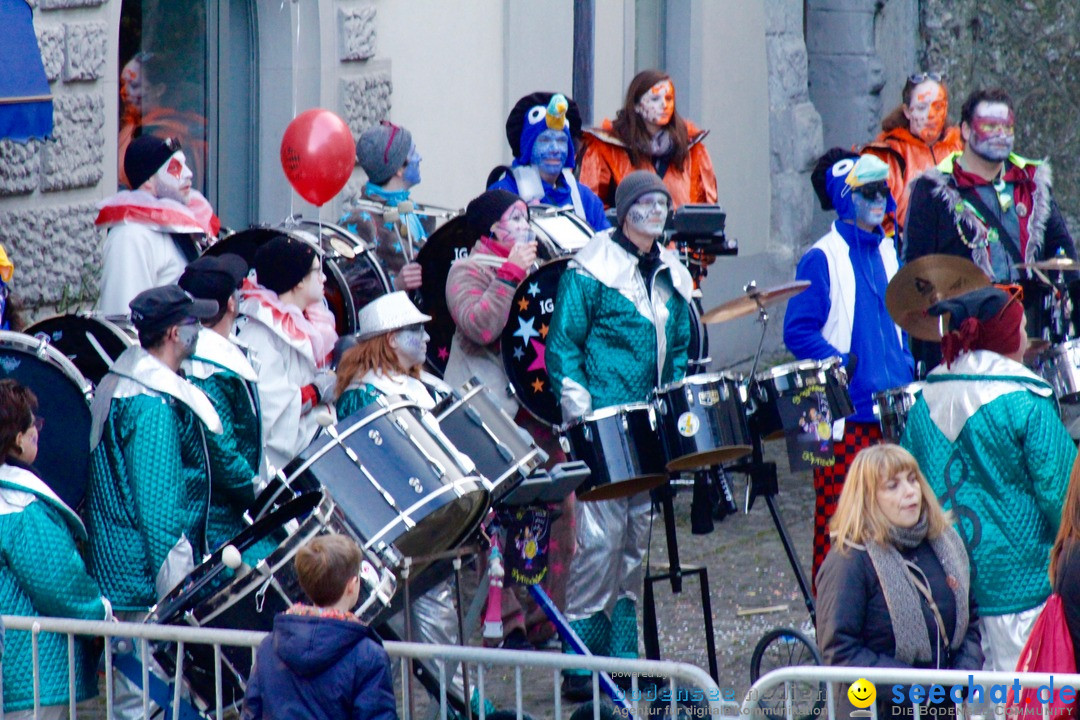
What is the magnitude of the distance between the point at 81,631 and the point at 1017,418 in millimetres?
2637

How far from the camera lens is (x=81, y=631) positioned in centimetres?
449

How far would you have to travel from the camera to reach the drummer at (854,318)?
22.7 ft

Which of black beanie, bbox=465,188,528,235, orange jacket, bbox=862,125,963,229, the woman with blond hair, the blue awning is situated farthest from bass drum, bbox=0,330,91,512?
orange jacket, bbox=862,125,963,229

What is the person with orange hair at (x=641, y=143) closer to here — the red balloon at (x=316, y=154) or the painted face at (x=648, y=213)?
the red balloon at (x=316, y=154)

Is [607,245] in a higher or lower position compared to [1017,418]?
higher

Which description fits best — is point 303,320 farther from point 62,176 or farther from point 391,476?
point 62,176

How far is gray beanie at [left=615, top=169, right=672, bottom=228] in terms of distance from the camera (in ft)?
20.5

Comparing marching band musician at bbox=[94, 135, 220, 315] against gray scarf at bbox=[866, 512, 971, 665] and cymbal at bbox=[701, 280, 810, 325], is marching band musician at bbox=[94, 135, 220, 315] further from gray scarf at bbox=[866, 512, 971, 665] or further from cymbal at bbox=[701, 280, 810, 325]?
gray scarf at bbox=[866, 512, 971, 665]

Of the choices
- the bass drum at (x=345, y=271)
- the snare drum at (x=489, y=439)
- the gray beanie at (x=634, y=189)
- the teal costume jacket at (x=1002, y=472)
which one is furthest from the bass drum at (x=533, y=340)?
the teal costume jacket at (x=1002, y=472)

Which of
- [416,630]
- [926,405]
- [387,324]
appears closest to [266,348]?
[387,324]

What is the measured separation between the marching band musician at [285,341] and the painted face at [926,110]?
16.2 ft

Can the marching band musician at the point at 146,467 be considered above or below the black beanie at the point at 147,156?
below

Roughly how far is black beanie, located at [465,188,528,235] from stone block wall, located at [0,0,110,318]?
1764 mm

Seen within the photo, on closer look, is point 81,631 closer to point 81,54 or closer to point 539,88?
point 81,54
